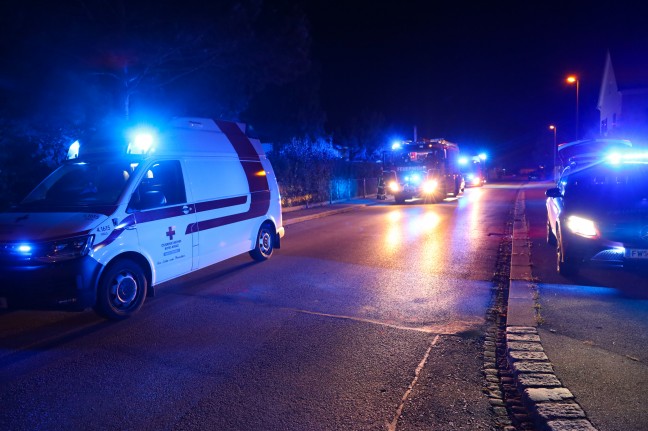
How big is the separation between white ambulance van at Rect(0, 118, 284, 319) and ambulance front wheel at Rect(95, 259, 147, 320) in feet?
0.04

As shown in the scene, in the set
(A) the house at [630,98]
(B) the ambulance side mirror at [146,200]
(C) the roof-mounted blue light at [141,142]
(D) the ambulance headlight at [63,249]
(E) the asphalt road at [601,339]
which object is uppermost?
(A) the house at [630,98]

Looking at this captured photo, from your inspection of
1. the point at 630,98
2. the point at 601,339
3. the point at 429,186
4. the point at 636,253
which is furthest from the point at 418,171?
the point at 601,339

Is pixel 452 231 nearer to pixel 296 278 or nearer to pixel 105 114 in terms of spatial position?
pixel 296 278

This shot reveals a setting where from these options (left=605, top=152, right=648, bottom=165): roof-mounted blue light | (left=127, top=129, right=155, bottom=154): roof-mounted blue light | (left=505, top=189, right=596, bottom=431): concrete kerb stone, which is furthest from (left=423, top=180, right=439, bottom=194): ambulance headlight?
(left=127, top=129, right=155, bottom=154): roof-mounted blue light

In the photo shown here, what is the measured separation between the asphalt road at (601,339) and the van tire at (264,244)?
4.80 metres

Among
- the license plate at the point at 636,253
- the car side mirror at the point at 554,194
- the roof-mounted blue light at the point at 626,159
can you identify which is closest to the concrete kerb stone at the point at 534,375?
the license plate at the point at 636,253

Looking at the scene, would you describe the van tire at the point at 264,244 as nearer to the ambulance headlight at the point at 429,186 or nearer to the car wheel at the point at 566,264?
the car wheel at the point at 566,264

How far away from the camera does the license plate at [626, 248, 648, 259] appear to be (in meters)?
6.89

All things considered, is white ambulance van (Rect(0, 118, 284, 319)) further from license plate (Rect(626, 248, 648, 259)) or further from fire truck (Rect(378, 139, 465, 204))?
fire truck (Rect(378, 139, 465, 204))

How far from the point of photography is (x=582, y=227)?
7434 mm

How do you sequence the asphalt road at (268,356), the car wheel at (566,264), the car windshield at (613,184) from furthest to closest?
1. the car windshield at (613,184)
2. the car wheel at (566,264)
3. the asphalt road at (268,356)

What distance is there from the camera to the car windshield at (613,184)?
844cm

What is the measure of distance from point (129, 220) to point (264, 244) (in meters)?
3.82

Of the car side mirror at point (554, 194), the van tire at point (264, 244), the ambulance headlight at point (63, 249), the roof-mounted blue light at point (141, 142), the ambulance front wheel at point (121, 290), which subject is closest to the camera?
the ambulance headlight at point (63, 249)
